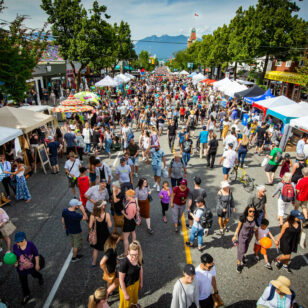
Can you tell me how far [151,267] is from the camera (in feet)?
16.4

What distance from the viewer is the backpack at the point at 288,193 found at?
236 inches

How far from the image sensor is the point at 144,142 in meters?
10.0

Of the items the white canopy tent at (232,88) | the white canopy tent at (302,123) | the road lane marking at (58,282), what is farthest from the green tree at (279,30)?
the road lane marking at (58,282)

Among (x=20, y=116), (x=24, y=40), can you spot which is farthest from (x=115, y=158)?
(x=24, y=40)

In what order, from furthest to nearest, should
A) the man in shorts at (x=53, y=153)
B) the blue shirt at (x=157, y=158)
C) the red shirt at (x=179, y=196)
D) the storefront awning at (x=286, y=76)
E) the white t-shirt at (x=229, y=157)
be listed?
the storefront awning at (x=286, y=76) < the man in shorts at (x=53, y=153) < the white t-shirt at (x=229, y=157) < the blue shirt at (x=157, y=158) < the red shirt at (x=179, y=196)

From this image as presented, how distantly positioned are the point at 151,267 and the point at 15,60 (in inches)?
507

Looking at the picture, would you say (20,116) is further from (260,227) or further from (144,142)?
(260,227)

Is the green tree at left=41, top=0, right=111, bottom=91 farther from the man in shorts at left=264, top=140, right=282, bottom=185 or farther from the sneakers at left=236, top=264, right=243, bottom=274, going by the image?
the sneakers at left=236, top=264, right=243, bottom=274

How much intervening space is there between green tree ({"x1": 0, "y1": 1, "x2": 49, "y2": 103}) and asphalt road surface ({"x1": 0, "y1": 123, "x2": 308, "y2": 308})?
25.9 ft

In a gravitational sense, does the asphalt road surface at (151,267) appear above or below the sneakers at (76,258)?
below

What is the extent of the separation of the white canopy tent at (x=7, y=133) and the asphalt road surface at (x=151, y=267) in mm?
2587

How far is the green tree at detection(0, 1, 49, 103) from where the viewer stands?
1176 centimetres

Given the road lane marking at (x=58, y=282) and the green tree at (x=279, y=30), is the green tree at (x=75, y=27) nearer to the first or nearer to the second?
the green tree at (x=279, y=30)

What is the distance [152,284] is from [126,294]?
118 cm
